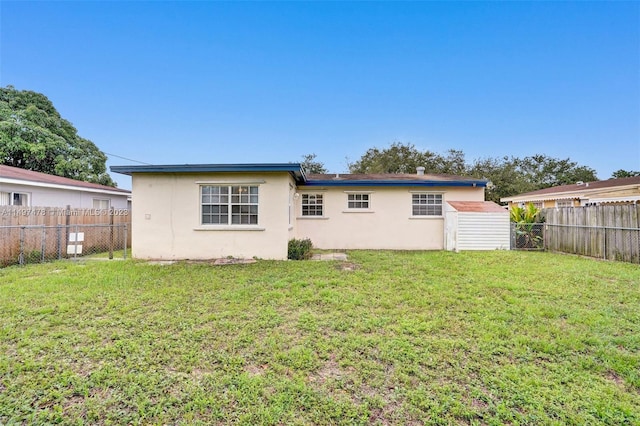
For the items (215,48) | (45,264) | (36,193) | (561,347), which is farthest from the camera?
(215,48)

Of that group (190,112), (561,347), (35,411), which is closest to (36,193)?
Answer: (190,112)

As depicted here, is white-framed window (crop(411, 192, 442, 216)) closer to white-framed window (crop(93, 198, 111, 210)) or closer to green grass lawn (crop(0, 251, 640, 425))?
green grass lawn (crop(0, 251, 640, 425))

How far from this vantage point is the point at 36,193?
11.9 metres

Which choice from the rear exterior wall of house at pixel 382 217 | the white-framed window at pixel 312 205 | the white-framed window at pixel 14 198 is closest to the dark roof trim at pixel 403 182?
the rear exterior wall of house at pixel 382 217

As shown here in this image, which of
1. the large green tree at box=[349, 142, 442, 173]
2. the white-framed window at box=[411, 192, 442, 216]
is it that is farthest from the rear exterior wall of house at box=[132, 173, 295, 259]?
the large green tree at box=[349, 142, 442, 173]

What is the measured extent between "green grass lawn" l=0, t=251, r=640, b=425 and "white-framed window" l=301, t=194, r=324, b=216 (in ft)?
21.2

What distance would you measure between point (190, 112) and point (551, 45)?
19.3m

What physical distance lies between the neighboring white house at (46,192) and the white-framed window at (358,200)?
12.3m

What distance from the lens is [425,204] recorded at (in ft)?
41.3

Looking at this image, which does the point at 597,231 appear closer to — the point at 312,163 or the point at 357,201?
the point at 357,201

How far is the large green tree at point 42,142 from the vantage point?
58.6 ft

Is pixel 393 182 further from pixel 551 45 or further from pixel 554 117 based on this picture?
pixel 554 117

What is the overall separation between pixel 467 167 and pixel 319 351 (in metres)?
31.3

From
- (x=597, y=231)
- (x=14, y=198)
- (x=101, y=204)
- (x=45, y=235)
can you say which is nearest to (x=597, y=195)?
(x=597, y=231)
